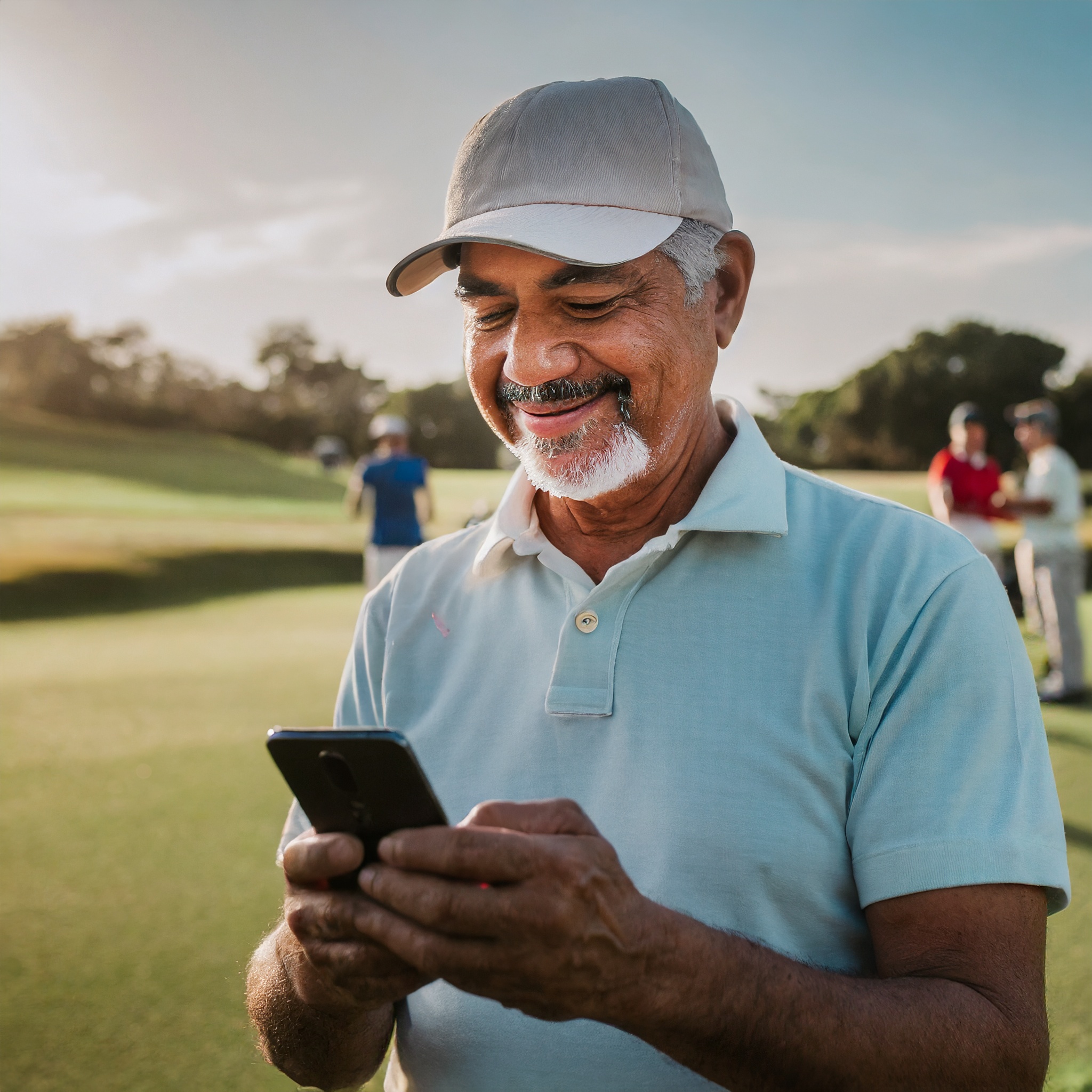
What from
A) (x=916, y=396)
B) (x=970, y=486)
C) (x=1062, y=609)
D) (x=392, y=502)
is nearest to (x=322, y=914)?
(x=970, y=486)

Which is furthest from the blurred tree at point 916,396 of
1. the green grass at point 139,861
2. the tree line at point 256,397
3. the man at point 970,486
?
the green grass at point 139,861

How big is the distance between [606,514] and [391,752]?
2.36ft

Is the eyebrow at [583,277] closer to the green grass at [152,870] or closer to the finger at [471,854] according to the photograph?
the finger at [471,854]

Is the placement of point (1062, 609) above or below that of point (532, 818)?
below

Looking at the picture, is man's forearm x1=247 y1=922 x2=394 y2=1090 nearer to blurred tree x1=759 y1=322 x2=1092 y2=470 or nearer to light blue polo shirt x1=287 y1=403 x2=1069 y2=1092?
light blue polo shirt x1=287 y1=403 x2=1069 y2=1092

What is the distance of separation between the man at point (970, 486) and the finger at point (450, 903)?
20.0 feet

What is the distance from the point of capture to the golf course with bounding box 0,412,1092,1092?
2693 millimetres

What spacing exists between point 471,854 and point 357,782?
154mm

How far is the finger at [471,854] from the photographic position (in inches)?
35.0

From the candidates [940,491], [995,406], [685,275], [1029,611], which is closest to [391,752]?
[685,275]

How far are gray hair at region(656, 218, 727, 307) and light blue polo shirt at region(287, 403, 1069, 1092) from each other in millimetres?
293

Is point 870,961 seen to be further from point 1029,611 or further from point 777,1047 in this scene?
point 1029,611

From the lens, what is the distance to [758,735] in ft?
4.08

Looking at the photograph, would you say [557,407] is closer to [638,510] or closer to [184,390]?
[638,510]
